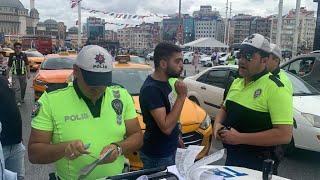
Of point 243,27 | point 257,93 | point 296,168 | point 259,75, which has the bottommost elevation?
point 296,168

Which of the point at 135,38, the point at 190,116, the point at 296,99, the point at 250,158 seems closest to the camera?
the point at 250,158

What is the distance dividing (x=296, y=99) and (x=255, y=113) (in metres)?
3.91

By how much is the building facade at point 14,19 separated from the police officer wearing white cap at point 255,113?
139248mm

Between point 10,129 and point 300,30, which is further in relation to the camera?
point 300,30

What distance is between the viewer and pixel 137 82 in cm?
671

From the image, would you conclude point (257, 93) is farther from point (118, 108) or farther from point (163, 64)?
point (118, 108)

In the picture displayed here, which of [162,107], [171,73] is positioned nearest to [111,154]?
[162,107]

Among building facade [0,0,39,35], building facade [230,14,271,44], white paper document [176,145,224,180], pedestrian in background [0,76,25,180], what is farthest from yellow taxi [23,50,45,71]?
building facade [0,0,39,35]

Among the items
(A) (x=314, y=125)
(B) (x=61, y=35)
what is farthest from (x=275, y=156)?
(B) (x=61, y=35)

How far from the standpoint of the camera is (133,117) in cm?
240

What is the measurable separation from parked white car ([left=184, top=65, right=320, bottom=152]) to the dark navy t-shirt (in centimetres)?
321

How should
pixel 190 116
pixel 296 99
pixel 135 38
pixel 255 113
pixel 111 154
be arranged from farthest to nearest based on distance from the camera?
pixel 135 38 → pixel 296 99 → pixel 190 116 → pixel 255 113 → pixel 111 154

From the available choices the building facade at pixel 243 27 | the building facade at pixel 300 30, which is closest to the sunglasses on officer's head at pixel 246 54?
the building facade at pixel 300 30

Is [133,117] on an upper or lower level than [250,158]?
upper
